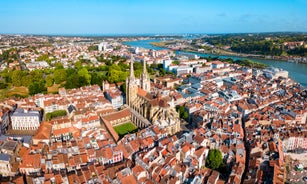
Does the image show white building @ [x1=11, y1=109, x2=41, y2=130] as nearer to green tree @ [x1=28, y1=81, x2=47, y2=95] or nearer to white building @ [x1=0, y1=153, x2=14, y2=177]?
white building @ [x1=0, y1=153, x2=14, y2=177]

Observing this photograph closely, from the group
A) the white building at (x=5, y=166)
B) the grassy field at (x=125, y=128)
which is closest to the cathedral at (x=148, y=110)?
the grassy field at (x=125, y=128)

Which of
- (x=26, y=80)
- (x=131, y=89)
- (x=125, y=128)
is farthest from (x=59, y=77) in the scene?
(x=125, y=128)

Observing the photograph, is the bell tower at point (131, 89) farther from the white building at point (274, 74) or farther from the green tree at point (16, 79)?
the white building at point (274, 74)

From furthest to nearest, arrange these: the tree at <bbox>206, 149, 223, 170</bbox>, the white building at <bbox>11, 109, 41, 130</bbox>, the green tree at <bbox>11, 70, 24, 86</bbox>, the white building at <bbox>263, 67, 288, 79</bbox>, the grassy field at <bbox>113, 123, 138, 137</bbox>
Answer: the white building at <bbox>263, 67, 288, 79</bbox>, the green tree at <bbox>11, 70, 24, 86</bbox>, the white building at <bbox>11, 109, 41, 130</bbox>, the grassy field at <bbox>113, 123, 138, 137</bbox>, the tree at <bbox>206, 149, 223, 170</bbox>

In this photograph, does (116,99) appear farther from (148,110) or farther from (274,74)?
(274,74)

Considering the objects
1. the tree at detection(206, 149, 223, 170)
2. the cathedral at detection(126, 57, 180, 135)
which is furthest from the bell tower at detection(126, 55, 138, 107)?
the tree at detection(206, 149, 223, 170)
